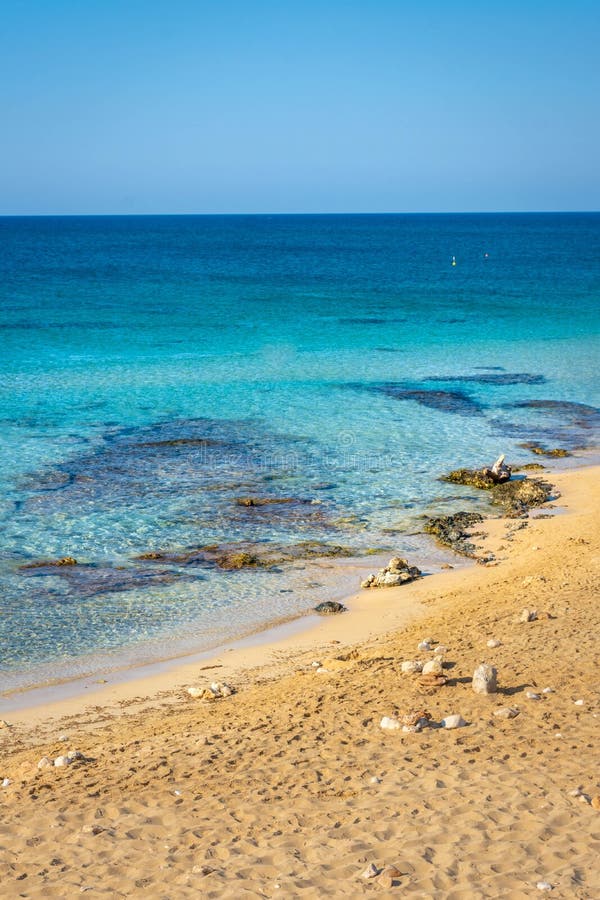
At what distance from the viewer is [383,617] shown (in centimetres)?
1298

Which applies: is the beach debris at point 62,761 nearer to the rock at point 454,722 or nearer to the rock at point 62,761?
the rock at point 62,761

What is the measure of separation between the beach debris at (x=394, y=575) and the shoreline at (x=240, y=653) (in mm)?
115

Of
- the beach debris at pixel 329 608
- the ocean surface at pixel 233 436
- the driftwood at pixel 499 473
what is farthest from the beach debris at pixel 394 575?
the driftwood at pixel 499 473

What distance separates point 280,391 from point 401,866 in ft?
76.0

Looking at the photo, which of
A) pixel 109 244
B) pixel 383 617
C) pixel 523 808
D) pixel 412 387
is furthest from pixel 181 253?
pixel 523 808

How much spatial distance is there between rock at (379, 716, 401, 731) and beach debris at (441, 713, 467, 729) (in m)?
0.41

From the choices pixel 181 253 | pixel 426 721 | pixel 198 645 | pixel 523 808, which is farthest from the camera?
pixel 181 253

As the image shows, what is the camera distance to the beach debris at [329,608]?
43.5 feet

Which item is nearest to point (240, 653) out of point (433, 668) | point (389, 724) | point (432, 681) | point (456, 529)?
point (433, 668)

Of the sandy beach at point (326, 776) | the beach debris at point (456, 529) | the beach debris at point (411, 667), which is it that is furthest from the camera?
the beach debris at point (456, 529)

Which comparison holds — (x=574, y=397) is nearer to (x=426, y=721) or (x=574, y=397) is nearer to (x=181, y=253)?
(x=426, y=721)

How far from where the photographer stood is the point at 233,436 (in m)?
23.4

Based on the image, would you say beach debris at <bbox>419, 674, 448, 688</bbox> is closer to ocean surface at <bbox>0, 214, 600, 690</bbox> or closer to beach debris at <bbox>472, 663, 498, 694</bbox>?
beach debris at <bbox>472, 663, 498, 694</bbox>

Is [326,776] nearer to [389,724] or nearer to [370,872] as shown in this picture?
[389,724]
